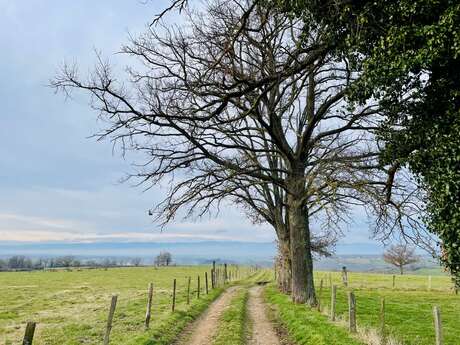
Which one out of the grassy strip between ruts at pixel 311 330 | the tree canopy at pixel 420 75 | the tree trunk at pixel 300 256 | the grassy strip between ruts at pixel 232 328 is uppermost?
the tree canopy at pixel 420 75

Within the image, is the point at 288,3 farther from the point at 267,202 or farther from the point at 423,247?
the point at 267,202

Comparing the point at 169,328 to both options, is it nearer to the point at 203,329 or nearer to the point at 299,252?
the point at 203,329

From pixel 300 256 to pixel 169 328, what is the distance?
828 cm

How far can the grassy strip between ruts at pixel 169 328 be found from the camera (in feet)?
42.3

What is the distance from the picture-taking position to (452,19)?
8.99 meters

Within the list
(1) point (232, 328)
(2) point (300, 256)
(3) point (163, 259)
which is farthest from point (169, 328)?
(3) point (163, 259)

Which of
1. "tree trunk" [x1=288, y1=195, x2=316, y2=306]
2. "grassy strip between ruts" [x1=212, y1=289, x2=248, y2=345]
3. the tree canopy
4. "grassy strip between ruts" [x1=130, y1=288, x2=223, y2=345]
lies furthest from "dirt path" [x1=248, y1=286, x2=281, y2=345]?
the tree canopy

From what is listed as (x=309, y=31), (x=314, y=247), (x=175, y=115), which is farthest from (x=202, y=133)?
(x=314, y=247)

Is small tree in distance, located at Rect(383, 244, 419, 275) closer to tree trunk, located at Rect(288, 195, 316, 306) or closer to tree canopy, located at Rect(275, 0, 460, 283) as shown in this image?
tree trunk, located at Rect(288, 195, 316, 306)

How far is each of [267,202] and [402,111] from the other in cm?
2061

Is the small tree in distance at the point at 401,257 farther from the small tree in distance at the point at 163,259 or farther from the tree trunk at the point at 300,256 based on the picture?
the small tree in distance at the point at 163,259

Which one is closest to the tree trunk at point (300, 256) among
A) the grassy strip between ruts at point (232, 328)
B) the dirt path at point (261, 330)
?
the dirt path at point (261, 330)

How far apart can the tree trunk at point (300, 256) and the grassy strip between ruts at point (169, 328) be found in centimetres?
484

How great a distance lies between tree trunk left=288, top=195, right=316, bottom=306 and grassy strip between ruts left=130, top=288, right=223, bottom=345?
484 centimetres
